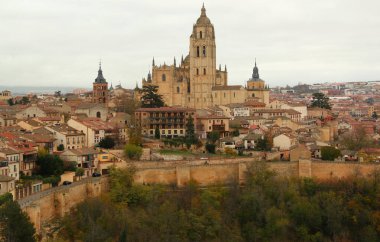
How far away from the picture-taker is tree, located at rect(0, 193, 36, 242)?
21.4 metres

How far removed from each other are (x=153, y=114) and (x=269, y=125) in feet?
31.9

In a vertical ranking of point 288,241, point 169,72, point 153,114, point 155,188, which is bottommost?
point 288,241

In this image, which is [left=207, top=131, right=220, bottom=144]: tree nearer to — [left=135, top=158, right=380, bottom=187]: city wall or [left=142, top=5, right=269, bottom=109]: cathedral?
[left=135, top=158, right=380, bottom=187]: city wall

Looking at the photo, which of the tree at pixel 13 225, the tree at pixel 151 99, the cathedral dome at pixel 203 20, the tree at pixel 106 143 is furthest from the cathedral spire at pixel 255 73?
the tree at pixel 13 225

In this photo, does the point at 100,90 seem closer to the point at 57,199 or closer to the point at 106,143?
the point at 106,143

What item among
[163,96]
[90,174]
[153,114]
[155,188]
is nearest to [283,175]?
[155,188]

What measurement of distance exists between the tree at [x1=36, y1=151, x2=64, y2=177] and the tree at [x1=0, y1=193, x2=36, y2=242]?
8.97 metres

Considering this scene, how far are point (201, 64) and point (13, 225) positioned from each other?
1582 inches

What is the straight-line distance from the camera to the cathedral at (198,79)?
2347 inches

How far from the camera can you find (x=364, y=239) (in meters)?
29.2

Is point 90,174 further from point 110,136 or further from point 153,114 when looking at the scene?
point 153,114

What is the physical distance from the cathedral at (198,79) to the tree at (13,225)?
3746cm

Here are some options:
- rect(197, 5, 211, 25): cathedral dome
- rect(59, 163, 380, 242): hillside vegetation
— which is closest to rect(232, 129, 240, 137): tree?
rect(59, 163, 380, 242): hillside vegetation

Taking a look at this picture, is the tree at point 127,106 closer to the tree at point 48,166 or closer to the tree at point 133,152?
the tree at point 133,152
